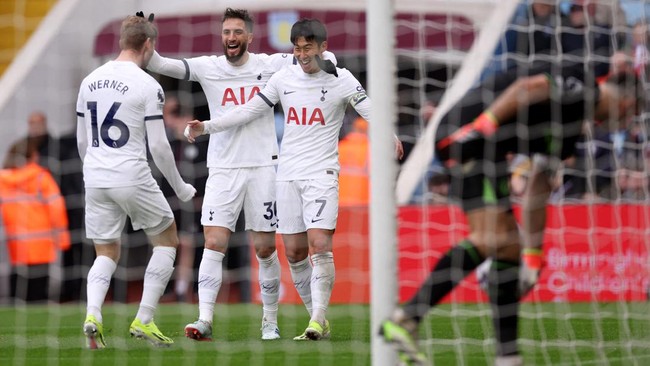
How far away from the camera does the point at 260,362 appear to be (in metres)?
7.22

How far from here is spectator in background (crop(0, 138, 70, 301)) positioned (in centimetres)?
Result: 1224

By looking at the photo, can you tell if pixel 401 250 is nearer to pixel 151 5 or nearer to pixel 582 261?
pixel 582 261

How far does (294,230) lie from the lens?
8477mm

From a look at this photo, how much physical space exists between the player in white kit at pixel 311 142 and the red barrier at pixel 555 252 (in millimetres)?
3197

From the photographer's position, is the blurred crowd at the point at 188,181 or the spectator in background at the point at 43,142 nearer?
the blurred crowd at the point at 188,181

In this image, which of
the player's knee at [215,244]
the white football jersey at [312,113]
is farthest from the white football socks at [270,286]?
the white football jersey at [312,113]

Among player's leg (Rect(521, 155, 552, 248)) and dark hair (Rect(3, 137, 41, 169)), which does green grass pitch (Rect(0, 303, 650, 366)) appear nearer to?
player's leg (Rect(521, 155, 552, 248))

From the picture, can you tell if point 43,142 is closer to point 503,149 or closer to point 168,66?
point 168,66

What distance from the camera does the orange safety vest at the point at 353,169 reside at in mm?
12656

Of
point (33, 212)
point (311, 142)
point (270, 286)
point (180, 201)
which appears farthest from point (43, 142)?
point (311, 142)

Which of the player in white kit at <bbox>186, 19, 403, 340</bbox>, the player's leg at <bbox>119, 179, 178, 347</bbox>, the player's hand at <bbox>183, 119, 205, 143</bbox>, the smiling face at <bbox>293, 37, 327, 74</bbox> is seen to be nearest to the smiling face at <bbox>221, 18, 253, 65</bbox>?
the player in white kit at <bbox>186, 19, 403, 340</bbox>

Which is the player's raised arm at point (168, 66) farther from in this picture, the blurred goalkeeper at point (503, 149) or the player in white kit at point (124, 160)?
the blurred goalkeeper at point (503, 149)

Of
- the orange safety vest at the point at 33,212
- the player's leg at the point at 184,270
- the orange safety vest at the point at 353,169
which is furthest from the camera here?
the player's leg at the point at 184,270

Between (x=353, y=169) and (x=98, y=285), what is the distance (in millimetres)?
5387
